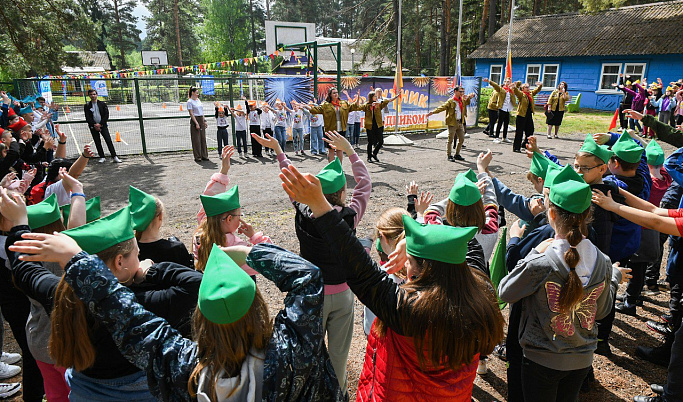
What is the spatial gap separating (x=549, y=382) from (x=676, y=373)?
3.66 feet

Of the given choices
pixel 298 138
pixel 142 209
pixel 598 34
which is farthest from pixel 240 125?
pixel 598 34

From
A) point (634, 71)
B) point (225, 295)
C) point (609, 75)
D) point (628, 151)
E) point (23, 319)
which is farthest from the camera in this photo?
point (609, 75)

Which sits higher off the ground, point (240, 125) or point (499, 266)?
point (240, 125)

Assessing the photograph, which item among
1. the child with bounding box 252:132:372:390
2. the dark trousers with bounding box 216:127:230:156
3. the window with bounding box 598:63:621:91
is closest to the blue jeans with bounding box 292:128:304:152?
the dark trousers with bounding box 216:127:230:156

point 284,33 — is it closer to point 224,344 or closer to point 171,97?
point 171,97

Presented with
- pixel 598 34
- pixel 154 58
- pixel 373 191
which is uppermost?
pixel 154 58

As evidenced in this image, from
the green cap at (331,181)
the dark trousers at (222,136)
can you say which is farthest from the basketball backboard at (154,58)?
the green cap at (331,181)

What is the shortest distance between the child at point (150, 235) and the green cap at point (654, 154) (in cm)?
485

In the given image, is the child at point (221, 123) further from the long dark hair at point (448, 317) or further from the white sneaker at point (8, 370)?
the long dark hair at point (448, 317)

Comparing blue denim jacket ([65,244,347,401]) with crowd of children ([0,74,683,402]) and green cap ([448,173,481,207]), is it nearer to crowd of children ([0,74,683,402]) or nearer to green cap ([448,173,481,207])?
crowd of children ([0,74,683,402])

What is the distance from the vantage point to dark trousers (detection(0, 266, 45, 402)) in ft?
9.74

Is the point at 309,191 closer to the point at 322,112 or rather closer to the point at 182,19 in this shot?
the point at 322,112

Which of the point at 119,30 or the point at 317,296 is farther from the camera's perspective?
the point at 119,30

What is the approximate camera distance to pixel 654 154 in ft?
15.0
